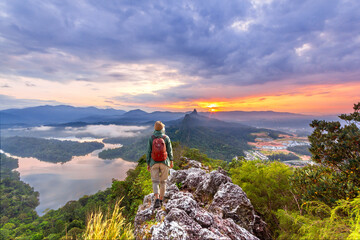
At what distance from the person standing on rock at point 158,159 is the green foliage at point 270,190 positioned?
4537 millimetres

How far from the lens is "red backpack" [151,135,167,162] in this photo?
4.86 metres

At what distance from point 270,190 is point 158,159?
575 cm

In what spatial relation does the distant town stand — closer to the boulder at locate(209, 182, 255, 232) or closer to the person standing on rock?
the boulder at locate(209, 182, 255, 232)

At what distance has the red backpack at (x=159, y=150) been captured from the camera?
16.0 ft

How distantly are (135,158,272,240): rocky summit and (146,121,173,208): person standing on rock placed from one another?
0.58m

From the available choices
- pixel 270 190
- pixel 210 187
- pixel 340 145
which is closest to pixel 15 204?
pixel 210 187

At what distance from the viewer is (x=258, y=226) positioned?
17.5 feet

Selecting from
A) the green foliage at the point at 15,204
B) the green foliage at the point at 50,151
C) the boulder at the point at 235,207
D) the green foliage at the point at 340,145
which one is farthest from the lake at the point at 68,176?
the green foliage at the point at 340,145

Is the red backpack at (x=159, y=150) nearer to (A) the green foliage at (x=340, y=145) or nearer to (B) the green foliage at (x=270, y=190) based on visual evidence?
(B) the green foliage at (x=270, y=190)

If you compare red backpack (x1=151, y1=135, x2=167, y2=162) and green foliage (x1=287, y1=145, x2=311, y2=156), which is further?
green foliage (x1=287, y1=145, x2=311, y2=156)

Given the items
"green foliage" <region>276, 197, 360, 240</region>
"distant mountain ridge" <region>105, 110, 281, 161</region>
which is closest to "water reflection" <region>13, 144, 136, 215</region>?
"distant mountain ridge" <region>105, 110, 281, 161</region>

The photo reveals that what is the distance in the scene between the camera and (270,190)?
706 cm

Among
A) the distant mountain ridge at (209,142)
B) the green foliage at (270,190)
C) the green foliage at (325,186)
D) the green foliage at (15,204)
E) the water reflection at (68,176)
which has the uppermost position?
the green foliage at (325,186)

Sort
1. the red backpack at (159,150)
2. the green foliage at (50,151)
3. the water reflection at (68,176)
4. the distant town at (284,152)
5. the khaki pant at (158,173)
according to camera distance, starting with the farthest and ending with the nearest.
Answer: the green foliage at (50,151) → the water reflection at (68,176) → the distant town at (284,152) → the khaki pant at (158,173) → the red backpack at (159,150)
